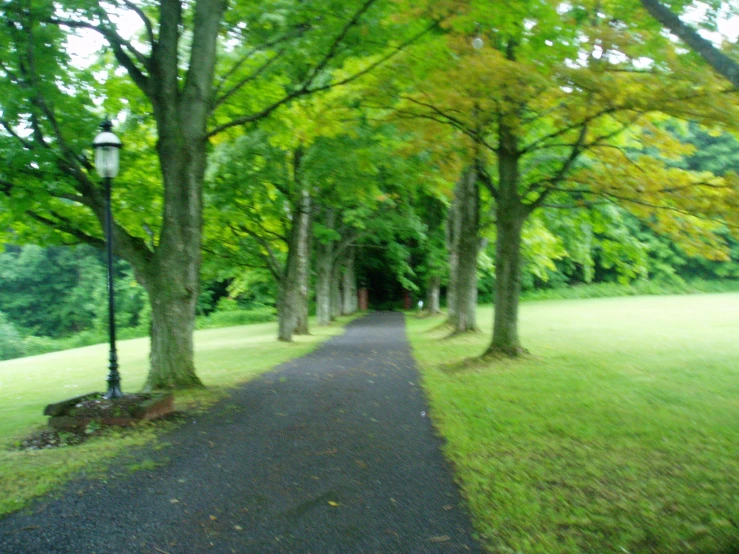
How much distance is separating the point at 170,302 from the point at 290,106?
540cm

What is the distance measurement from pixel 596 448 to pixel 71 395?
1004cm

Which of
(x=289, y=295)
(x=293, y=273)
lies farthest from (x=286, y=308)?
(x=293, y=273)

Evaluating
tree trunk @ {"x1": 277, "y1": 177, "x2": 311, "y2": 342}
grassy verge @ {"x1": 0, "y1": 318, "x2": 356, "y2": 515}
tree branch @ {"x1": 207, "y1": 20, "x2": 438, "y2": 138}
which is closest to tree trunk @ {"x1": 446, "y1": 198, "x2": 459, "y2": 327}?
grassy verge @ {"x1": 0, "y1": 318, "x2": 356, "y2": 515}

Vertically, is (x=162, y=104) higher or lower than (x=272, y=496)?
higher

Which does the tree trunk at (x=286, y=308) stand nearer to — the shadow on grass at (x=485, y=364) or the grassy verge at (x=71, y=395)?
the grassy verge at (x=71, y=395)

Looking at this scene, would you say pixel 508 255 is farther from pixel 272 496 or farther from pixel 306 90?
pixel 272 496

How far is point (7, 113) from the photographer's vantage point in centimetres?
923

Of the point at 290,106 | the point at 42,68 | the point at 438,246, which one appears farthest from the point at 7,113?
the point at 438,246

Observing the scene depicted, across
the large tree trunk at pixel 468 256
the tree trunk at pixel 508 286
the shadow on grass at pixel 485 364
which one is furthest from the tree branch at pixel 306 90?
the large tree trunk at pixel 468 256

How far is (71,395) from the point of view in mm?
12062

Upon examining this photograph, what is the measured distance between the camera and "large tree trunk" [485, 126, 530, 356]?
13.4m

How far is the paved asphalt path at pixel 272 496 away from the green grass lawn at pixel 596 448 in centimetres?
42

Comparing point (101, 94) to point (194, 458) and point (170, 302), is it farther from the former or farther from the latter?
point (194, 458)

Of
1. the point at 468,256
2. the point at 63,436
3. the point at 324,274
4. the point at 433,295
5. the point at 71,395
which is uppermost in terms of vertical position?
the point at 468,256
